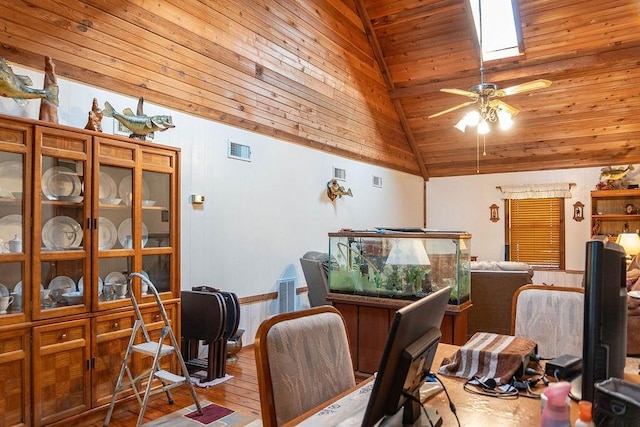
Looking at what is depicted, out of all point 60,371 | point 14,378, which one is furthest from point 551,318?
point 14,378

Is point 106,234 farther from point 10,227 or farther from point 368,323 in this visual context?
point 368,323

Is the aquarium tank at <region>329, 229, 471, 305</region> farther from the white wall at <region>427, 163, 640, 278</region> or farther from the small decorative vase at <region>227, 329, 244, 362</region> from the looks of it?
the white wall at <region>427, 163, 640, 278</region>

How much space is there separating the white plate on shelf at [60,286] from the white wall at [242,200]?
1233 millimetres

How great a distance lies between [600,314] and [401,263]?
265cm

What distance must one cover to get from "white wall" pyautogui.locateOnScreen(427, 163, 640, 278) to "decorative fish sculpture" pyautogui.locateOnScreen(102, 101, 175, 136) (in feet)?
23.6

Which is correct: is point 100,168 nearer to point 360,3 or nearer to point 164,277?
point 164,277

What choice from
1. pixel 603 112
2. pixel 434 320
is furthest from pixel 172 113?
pixel 603 112

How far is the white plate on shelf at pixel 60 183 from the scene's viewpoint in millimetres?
2881

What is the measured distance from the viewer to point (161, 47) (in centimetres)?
405

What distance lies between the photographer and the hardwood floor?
3.15 m

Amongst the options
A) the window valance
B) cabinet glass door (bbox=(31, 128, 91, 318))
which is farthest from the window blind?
cabinet glass door (bbox=(31, 128, 91, 318))

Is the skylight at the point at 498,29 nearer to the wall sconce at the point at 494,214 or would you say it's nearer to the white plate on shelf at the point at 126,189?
the wall sconce at the point at 494,214

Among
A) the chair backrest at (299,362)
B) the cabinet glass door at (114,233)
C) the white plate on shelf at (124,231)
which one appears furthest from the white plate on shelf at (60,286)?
the chair backrest at (299,362)

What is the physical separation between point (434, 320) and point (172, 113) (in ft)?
12.2
